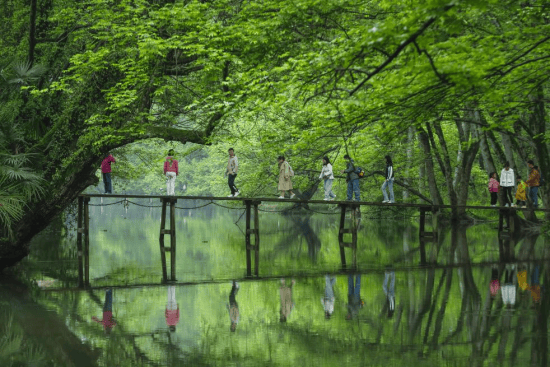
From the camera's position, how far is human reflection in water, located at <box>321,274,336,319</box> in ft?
31.5

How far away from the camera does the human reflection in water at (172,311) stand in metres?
8.84

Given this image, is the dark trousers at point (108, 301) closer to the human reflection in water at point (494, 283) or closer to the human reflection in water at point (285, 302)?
the human reflection in water at point (285, 302)

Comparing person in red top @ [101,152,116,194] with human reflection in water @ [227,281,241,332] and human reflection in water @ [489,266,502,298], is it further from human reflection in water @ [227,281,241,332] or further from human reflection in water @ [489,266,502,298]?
human reflection in water @ [489,266,502,298]

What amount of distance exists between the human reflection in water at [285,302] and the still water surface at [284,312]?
21mm

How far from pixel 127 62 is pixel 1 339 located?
852 centimetres

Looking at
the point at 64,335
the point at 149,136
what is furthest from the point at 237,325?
the point at 149,136

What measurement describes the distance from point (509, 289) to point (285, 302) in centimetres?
417

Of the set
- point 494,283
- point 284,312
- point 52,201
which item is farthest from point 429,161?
point 284,312

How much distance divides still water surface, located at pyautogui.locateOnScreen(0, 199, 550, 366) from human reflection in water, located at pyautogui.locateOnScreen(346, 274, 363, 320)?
0.02 meters

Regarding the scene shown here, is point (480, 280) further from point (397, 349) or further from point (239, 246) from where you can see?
point (239, 246)

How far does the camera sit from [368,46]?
21.1 ft

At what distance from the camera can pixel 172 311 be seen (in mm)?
9820

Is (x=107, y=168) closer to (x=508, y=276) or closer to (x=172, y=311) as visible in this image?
(x=172, y=311)

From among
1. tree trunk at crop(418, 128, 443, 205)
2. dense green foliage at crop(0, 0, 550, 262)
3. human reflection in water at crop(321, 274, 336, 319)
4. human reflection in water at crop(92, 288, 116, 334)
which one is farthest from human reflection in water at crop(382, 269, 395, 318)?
tree trunk at crop(418, 128, 443, 205)
